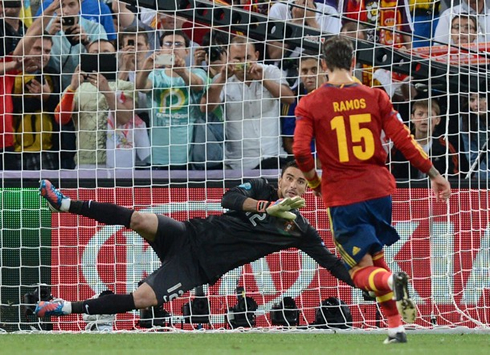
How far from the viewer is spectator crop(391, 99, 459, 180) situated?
10984mm

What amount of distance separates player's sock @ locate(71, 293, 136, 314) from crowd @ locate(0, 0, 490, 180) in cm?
257

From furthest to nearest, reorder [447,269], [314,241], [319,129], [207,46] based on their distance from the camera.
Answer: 1. [207,46]
2. [447,269]
3. [314,241]
4. [319,129]

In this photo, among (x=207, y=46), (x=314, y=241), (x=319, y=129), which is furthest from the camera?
(x=207, y=46)

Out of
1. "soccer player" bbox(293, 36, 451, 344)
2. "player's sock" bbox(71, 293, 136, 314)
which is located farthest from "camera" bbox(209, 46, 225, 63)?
"soccer player" bbox(293, 36, 451, 344)

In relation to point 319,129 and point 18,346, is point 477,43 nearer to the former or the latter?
point 319,129

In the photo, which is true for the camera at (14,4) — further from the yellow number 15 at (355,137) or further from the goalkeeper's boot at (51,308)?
the yellow number 15 at (355,137)

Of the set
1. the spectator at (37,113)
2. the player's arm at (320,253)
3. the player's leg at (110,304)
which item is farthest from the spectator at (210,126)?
the player's leg at (110,304)

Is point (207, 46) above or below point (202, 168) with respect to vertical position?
above

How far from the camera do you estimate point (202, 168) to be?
442 inches

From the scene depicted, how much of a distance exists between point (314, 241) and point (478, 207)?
7.00ft

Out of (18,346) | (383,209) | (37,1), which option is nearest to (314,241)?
(383,209)

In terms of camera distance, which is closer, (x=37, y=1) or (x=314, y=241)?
(x=314, y=241)

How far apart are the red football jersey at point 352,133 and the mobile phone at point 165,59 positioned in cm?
401

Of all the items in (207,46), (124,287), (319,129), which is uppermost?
(207,46)
